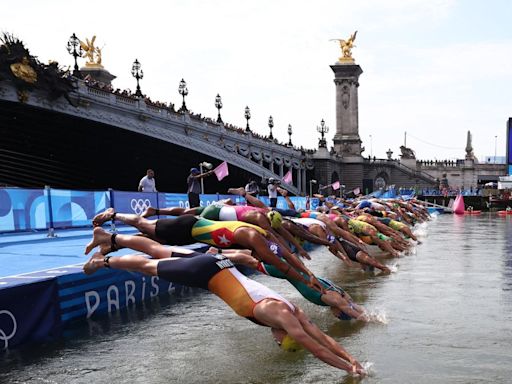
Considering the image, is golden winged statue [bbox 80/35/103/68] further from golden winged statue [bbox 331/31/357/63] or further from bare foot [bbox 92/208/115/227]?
bare foot [bbox 92/208/115/227]

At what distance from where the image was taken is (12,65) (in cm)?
3788

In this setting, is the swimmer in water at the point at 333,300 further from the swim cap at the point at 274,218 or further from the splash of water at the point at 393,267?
the splash of water at the point at 393,267

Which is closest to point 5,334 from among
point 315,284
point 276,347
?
point 276,347

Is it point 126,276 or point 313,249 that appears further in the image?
point 313,249

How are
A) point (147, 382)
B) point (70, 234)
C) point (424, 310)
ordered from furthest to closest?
point (70, 234) → point (424, 310) → point (147, 382)

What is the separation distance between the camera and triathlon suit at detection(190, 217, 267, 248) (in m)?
7.95

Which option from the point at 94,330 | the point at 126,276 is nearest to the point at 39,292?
the point at 94,330

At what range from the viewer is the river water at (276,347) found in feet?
→ 20.6

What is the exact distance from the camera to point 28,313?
309 inches

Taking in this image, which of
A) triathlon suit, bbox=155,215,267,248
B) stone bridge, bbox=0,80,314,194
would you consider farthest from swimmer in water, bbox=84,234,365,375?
stone bridge, bbox=0,80,314,194

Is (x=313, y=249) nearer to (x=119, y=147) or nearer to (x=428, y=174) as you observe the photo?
(x=119, y=147)

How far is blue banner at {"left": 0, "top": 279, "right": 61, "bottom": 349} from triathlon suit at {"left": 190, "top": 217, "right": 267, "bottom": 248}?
223cm

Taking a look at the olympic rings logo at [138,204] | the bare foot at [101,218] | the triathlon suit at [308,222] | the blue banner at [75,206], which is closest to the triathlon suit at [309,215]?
the triathlon suit at [308,222]

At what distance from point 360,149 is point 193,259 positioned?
96.6m
